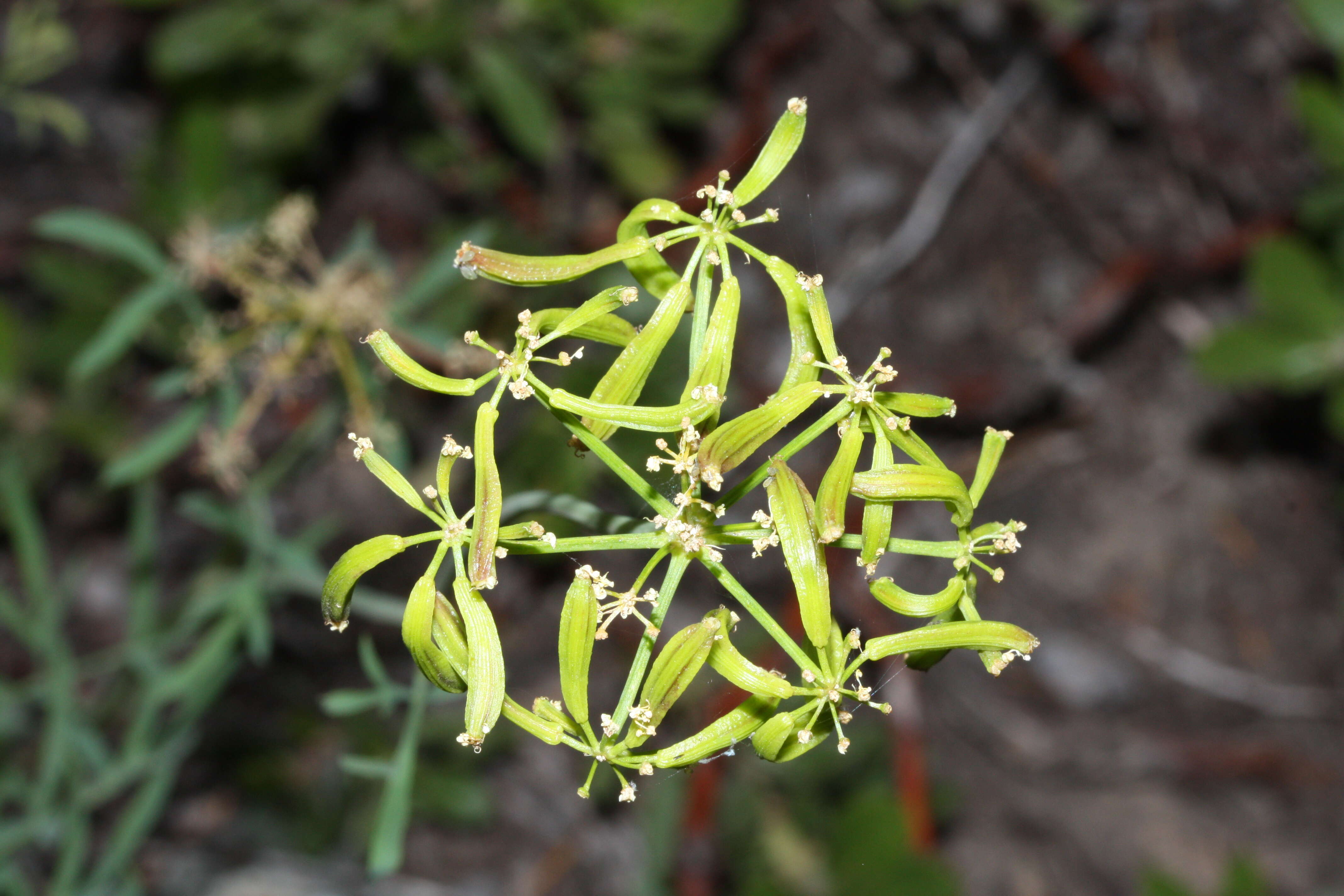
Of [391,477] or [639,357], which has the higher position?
[639,357]

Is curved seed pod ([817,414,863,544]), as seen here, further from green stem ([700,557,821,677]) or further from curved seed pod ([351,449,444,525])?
curved seed pod ([351,449,444,525])

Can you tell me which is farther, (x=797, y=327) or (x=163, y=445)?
(x=163, y=445)

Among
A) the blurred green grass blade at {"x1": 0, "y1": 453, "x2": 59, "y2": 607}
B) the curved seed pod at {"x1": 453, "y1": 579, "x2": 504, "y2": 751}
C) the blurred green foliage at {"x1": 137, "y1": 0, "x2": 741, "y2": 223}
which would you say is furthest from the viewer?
the blurred green foliage at {"x1": 137, "y1": 0, "x2": 741, "y2": 223}

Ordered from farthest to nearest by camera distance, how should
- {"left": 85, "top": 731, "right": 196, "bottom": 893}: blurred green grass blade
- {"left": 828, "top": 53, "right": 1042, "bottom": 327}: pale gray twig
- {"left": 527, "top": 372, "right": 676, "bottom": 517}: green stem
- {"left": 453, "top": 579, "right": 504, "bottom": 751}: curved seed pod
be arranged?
1. {"left": 828, "top": 53, "right": 1042, "bottom": 327}: pale gray twig
2. {"left": 85, "top": 731, "right": 196, "bottom": 893}: blurred green grass blade
3. {"left": 527, "top": 372, "right": 676, "bottom": 517}: green stem
4. {"left": 453, "top": 579, "right": 504, "bottom": 751}: curved seed pod

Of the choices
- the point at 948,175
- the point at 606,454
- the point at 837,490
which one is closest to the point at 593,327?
the point at 606,454

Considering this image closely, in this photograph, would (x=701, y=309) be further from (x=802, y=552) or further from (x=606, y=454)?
(x=802, y=552)

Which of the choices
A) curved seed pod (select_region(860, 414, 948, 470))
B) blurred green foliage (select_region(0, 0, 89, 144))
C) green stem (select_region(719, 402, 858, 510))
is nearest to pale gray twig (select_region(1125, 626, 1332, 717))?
curved seed pod (select_region(860, 414, 948, 470))

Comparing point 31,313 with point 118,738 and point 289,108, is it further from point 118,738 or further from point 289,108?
point 118,738

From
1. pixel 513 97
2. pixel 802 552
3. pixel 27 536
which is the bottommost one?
pixel 802 552
